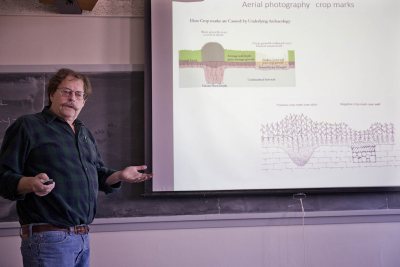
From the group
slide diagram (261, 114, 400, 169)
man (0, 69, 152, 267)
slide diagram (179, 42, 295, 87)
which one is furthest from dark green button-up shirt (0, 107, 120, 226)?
slide diagram (261, 114, 400, 169)

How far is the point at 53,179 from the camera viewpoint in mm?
1308

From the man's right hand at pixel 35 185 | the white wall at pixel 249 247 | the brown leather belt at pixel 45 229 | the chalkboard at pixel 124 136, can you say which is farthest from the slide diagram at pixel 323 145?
the man's right hand at pixel 35 185

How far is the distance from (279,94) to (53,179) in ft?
4.37

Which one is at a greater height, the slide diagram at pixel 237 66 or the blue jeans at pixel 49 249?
the slide diagram at pixel 237 66

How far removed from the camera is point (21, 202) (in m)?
1.31

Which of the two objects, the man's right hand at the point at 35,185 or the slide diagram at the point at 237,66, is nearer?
the man's right hand at the point at 35,185

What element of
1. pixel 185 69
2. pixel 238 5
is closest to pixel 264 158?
pixel 185 69

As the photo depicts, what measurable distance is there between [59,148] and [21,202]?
0.23 meters

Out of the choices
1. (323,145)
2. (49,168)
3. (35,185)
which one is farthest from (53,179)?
(323,145)

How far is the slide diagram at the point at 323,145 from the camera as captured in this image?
82.1 inches

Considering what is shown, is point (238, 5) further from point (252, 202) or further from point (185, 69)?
point (252, 202)

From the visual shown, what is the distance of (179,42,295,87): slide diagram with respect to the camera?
6.79 feet

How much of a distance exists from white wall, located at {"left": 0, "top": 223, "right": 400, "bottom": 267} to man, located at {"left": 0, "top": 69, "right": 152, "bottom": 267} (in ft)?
1.96

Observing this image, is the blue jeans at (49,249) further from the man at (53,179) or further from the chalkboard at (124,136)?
the chalkboard at (124,136)
